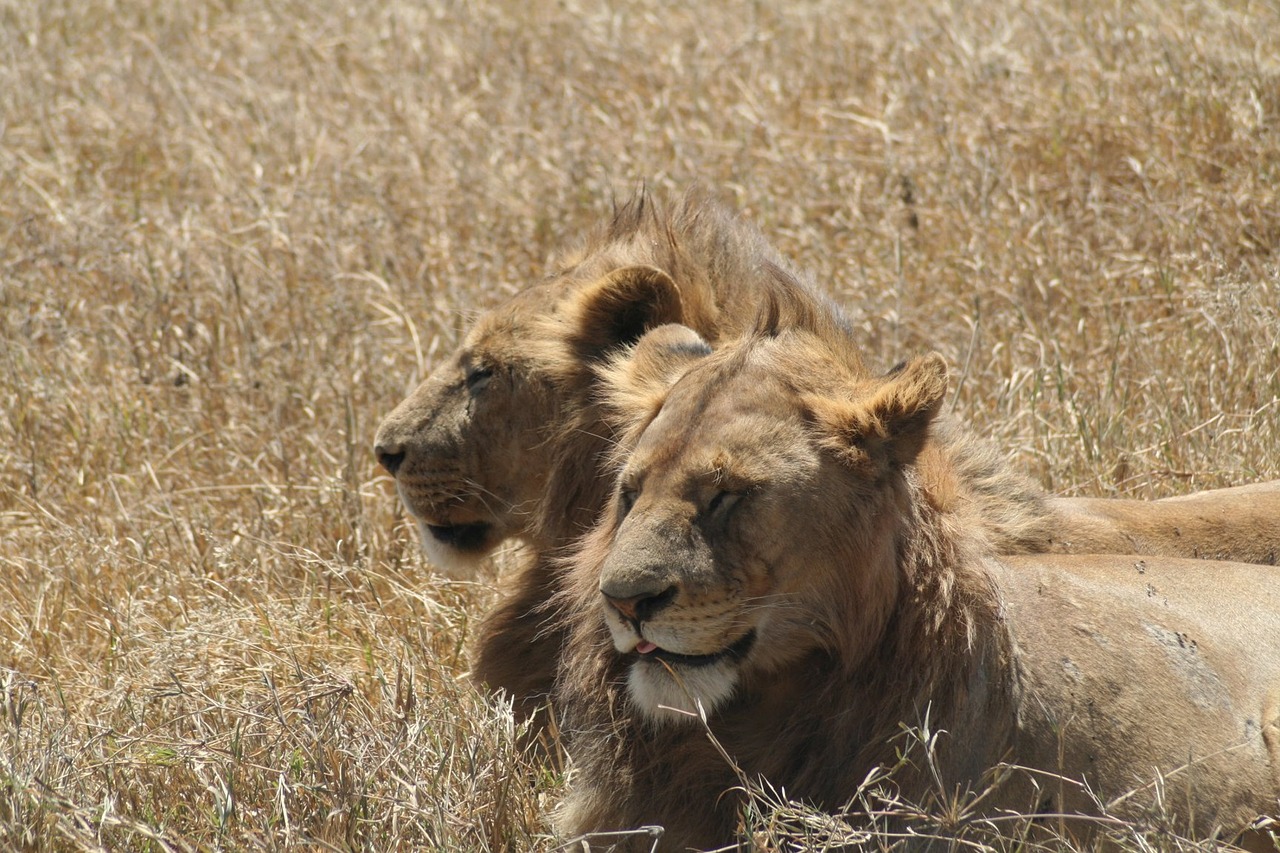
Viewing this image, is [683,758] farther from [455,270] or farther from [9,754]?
[455,270]

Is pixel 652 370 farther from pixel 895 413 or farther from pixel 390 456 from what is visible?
pixel 390 456

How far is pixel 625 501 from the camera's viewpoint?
2.97m

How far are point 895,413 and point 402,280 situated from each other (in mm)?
4014

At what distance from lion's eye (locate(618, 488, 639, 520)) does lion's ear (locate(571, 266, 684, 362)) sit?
3.04 feet

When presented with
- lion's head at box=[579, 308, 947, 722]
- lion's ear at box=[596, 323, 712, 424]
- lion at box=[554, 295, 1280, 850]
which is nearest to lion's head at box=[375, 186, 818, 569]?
lion's ear at box=[596, 323, 712, 424]

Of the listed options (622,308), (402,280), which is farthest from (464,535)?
(402,280)

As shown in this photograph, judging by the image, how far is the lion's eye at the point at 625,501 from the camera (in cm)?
293

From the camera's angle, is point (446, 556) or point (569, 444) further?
point (446, 556)

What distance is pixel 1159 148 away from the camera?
6.58 m

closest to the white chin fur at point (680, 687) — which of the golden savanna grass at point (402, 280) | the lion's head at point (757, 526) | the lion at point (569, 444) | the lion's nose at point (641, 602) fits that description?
the lion's head at point (757, 526)

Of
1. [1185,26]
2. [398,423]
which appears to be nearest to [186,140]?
[398,423]

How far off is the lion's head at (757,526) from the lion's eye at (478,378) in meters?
1.21

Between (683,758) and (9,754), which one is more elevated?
(683,758)

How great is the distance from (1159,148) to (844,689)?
4.40 m
